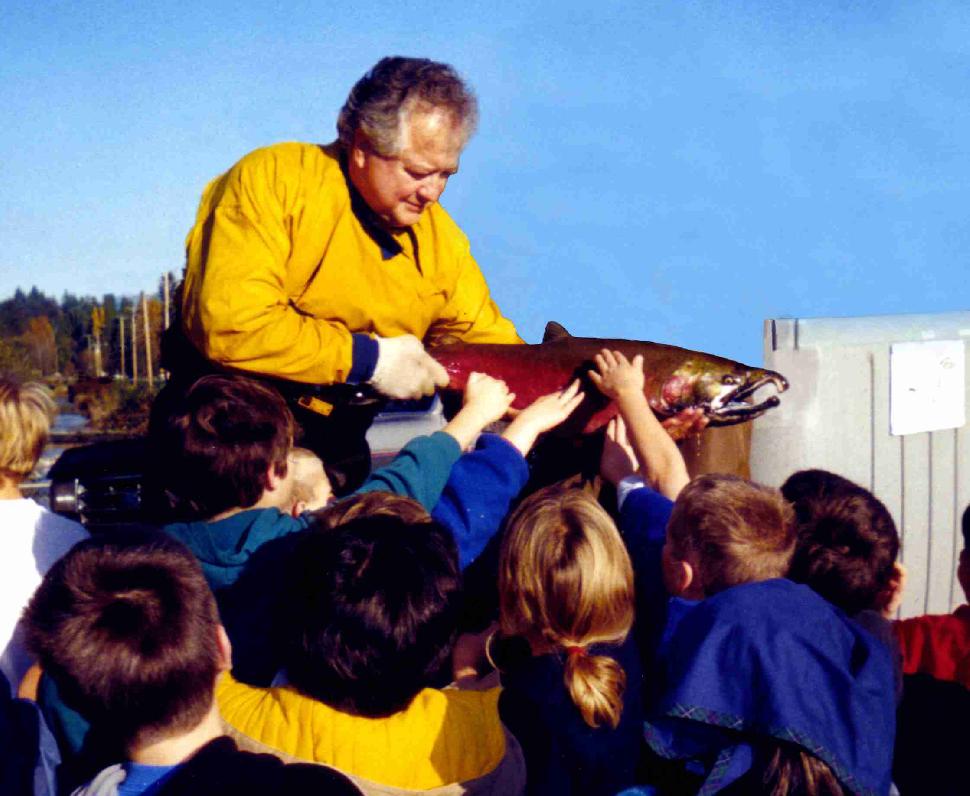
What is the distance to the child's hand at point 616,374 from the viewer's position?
3.54 meters

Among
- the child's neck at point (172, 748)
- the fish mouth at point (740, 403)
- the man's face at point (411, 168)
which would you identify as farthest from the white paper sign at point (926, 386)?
the child's neck at point (172, 748)

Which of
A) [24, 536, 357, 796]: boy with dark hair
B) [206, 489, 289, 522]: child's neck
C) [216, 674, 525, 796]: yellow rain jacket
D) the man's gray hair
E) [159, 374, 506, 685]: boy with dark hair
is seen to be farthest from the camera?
the man's gray hair

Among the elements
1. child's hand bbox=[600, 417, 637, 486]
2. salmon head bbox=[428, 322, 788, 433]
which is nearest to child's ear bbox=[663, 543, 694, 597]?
child's hand bbox=[600, 417, 637, 486]

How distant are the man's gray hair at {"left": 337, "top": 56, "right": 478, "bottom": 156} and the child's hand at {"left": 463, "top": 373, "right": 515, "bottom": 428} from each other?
32.2 inches

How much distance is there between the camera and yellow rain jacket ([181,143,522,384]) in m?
3.11

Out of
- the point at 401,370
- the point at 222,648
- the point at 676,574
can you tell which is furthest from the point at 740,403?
the point at 222,648

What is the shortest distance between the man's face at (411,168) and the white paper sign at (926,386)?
2.33 meters

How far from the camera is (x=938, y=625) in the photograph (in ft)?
9.78

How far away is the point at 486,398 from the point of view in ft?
11.5

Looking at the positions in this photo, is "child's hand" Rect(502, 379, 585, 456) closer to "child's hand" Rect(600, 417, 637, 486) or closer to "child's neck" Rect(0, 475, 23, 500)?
"child's hand" Rect(600, 417, 637, 486)

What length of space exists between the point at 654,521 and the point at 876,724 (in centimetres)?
93

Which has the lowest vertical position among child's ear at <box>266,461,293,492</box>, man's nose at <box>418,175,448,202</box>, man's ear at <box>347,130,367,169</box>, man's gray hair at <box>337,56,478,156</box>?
child's ear at <box>266,461,293,492</box>

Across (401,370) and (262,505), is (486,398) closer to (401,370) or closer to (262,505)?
(401,370)

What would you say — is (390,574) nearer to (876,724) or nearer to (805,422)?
(876,724)
